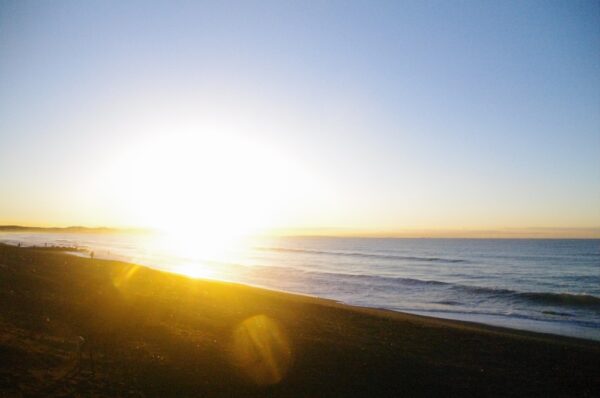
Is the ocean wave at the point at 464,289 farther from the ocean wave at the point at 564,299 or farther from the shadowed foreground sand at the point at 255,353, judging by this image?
the shadowed foreground sand at the point at 255,353

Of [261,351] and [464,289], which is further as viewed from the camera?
[464,289]

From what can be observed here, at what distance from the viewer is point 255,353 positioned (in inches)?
450

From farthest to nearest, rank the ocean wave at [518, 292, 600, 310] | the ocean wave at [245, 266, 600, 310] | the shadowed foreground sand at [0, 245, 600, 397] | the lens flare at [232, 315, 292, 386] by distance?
the ocean wave at [245, 266, 600, 310] < the ocean wave at [518, 292, 600, 310] < the lens flare at [232, 315, 292, 386] < the shadowed foreground sand at [0, 245, 600, 397]

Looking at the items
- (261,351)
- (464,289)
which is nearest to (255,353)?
(261,351)

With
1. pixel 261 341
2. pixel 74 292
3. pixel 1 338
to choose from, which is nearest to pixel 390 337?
pixel 261 341

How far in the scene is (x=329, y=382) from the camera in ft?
31.5

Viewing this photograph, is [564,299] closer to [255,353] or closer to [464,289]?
[464,289]

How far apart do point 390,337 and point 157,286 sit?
54.3 ft

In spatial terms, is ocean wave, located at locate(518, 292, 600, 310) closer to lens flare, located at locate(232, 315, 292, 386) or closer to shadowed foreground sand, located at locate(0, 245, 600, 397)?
shadowed foreground sand, located at locate(0, 245, 600, 397)

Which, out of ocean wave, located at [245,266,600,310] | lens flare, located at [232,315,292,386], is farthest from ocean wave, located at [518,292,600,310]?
lens flare, located at [232,315,292,386]

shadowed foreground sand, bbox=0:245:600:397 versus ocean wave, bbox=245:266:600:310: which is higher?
shadowed foreground sand, bbox=0:245:600:397

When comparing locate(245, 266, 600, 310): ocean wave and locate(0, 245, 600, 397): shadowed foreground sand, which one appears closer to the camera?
locate(0, 245, 600, 397): shadowed foreground sand

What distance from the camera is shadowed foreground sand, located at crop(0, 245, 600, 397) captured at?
8719 millimetres

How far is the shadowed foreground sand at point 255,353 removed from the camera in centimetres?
872
